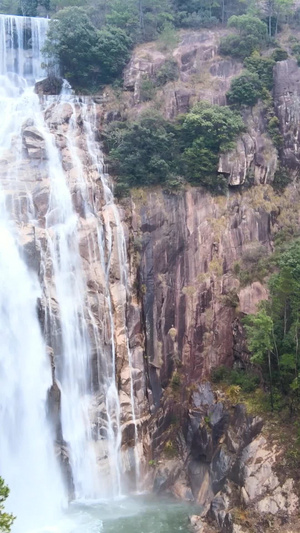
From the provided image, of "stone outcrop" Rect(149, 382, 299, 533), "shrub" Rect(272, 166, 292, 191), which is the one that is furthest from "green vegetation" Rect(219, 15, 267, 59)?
"stone outcrop" Rect(149, 382, 299, 533)

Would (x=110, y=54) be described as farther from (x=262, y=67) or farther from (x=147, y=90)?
(x=262, y=67)

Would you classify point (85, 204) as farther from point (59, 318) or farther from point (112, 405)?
point (112, 405)

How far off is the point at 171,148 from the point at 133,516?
21.6 metres

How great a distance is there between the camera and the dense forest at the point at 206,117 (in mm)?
24766

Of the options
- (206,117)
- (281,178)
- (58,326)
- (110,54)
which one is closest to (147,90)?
(110,54)

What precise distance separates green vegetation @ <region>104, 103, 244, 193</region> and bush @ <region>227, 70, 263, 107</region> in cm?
278

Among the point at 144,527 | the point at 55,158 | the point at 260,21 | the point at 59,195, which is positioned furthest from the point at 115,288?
the point at 260,21

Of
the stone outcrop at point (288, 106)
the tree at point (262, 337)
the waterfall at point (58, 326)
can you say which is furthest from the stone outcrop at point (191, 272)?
Result: the stone outcrop at point (288, 106)

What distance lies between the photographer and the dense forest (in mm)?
24766

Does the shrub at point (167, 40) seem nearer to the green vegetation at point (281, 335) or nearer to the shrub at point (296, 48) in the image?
the shrub at point (296, 48)

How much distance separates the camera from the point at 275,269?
2983 cm

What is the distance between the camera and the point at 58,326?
85.6 feet

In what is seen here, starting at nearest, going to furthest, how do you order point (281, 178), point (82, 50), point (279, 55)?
point (281, 178)
point (279, 55)
point (82, 50)

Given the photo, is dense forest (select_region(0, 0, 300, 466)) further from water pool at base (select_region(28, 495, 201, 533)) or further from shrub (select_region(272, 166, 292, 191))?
water pool at base (select_region(28, 495, 201, 533))
